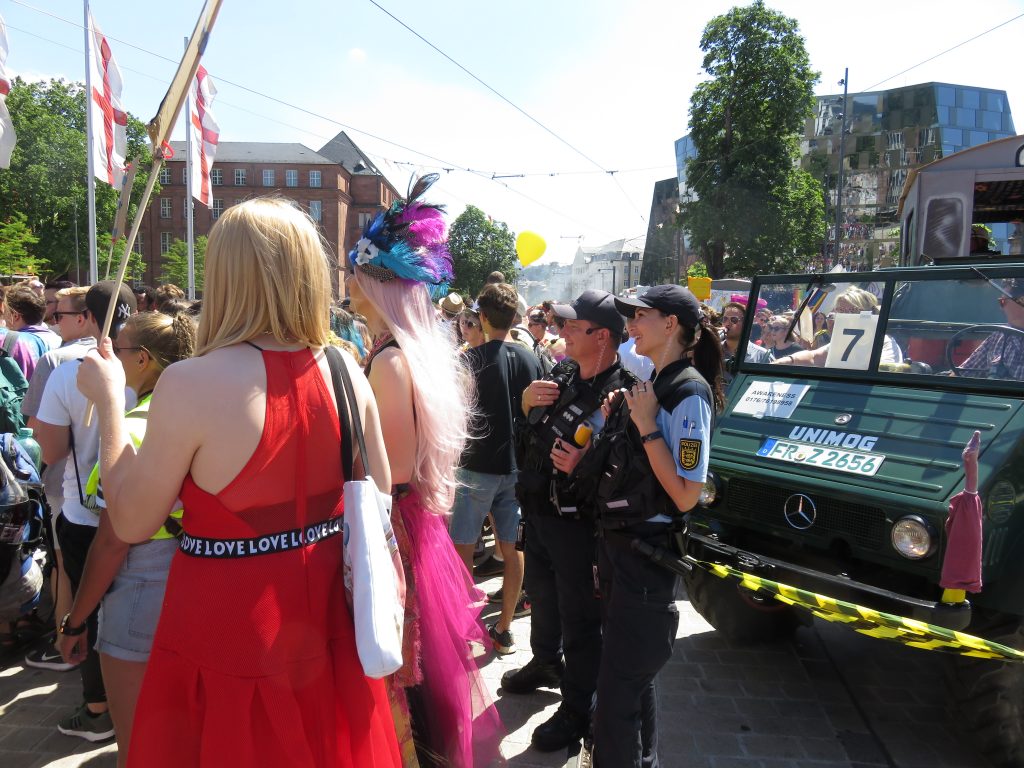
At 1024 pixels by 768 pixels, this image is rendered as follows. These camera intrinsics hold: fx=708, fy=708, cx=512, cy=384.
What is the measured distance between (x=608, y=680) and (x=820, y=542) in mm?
1373

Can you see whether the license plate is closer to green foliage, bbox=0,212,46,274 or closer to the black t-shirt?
the black t-shirt

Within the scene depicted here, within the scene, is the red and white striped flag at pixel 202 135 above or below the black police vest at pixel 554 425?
above

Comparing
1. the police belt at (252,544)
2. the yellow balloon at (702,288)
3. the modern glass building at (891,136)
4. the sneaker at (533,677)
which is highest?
the modern glass building at (891,136)

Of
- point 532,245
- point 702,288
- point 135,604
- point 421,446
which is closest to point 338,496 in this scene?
point 421,446

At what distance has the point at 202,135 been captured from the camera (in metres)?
12.8

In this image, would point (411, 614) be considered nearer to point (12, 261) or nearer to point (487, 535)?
point (487, 535)

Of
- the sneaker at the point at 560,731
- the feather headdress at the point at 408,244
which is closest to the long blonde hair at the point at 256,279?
the feather headdress at the point at 408,244

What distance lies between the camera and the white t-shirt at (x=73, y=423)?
2.74m

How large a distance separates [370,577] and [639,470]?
129cm

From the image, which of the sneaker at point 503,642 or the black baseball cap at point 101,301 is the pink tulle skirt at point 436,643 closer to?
the sneaker at point 503,642

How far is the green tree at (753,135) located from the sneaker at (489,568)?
3093 cm

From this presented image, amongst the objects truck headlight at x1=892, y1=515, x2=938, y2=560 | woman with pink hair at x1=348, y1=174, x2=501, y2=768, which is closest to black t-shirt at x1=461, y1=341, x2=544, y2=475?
woman with pink hair at x1=348, y1=174, x2=501, y2=768

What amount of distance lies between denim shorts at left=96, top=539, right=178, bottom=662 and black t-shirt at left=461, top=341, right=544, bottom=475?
1969 millimetres

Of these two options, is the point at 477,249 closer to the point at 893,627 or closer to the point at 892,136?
the point at 892,136
